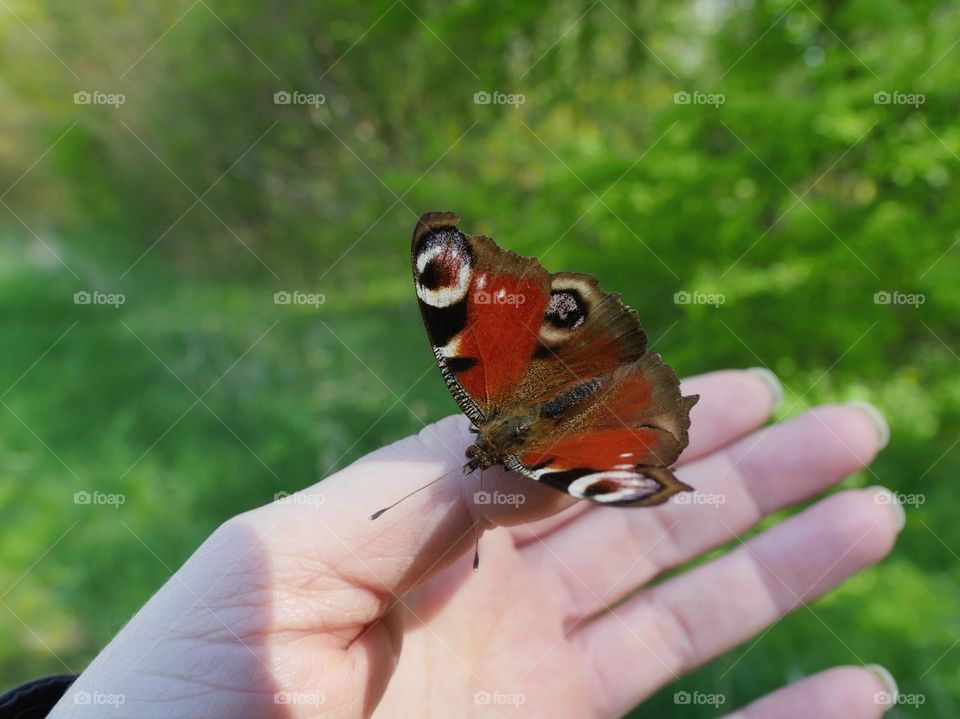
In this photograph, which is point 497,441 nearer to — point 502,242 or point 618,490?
point 618,490

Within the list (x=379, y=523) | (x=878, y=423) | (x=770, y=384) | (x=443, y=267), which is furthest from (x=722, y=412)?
(x=379, y=523)

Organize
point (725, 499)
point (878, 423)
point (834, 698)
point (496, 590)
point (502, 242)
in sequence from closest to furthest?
1. point (834, 698)
2. point (496, 590)
3. point (725, 499)
4. point (878, 423)
5. point (502, 242)

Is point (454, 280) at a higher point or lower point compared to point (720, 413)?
higher

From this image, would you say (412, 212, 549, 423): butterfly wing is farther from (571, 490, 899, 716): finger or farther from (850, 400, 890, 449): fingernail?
(850, 400, 890, 449): fingernail

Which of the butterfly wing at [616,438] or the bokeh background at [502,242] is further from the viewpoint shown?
the bokeh background at [502,242]

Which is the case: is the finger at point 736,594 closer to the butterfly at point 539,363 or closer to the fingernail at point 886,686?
the fingernail at point 886,686

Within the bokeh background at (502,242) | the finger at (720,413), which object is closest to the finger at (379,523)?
the finger at (720,413)

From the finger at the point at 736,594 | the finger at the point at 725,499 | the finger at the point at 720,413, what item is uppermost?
the finger at the point at 720,413
